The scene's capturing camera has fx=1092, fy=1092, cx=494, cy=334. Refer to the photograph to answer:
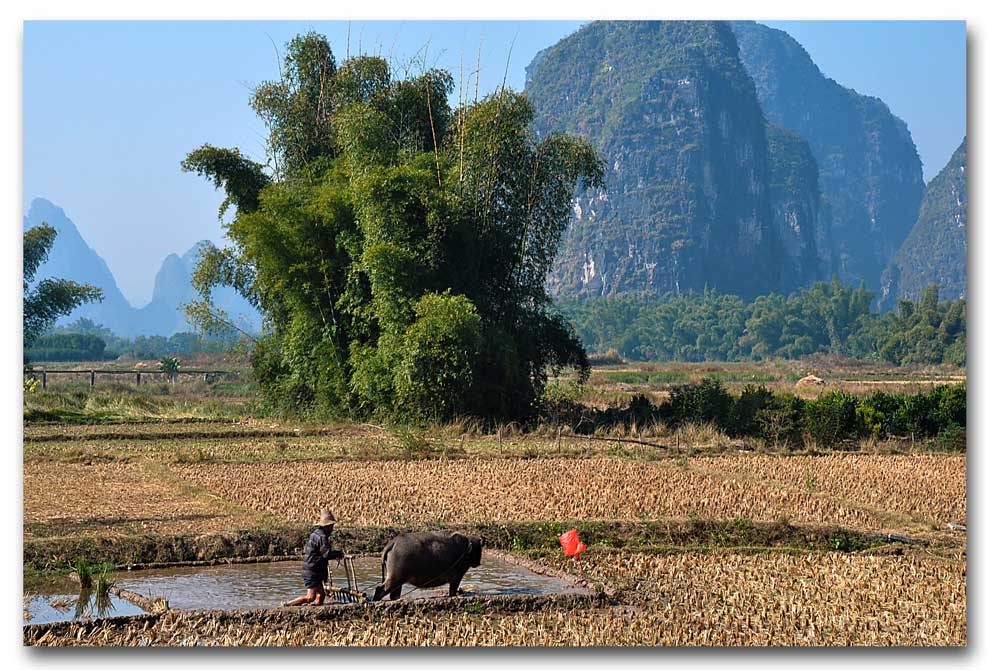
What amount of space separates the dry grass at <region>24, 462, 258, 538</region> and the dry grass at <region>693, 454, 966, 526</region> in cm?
681

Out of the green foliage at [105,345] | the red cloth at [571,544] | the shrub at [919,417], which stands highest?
the green foliage at [105,345]

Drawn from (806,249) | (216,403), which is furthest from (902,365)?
(806,249)

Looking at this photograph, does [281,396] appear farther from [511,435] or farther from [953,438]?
[953,438]

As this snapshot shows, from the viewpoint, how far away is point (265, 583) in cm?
804

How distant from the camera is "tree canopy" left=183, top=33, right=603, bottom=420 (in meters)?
19.8

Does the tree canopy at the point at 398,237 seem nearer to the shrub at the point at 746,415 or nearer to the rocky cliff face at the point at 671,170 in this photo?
the shrub at the point at 746,415

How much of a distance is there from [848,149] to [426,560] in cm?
17353

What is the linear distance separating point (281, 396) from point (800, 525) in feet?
51.1

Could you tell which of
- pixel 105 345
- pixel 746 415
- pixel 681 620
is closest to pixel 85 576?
pixel 681 620

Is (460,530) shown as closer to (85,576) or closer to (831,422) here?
(85,576)

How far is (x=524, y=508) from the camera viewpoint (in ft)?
37.2

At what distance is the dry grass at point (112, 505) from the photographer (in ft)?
A: 32.8

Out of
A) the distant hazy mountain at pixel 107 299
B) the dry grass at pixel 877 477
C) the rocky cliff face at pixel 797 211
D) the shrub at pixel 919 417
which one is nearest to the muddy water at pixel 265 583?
the dry grass at pixel 877 477

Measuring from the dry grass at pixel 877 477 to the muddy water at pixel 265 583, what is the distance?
501 cm
